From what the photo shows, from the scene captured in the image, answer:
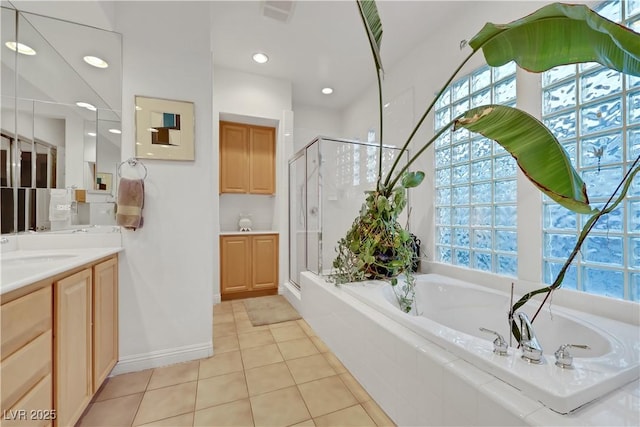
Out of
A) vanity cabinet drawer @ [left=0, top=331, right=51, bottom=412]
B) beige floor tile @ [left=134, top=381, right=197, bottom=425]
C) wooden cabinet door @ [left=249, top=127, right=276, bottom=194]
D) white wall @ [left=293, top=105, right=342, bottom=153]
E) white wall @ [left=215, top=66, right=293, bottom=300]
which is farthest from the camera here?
white wall @ [left=293, top=105, right=342, bottom=153]

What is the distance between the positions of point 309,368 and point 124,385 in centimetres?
116

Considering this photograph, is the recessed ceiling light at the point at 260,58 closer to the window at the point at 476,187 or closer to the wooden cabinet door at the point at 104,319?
the window at the point at 476,187

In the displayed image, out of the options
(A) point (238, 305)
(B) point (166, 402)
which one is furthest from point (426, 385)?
(A) point (238, 305)

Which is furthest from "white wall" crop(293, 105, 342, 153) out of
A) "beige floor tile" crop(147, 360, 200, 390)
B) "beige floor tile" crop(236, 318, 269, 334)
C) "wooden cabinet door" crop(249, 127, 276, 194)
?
"beige floor tile" crop(147, 360, 200, 390)

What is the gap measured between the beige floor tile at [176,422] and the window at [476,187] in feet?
7.10

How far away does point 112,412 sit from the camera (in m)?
1.36

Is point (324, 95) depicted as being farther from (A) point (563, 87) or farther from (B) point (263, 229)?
(A) point (563, 87)

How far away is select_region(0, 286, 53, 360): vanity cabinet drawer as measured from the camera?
Result: 74 centimetres

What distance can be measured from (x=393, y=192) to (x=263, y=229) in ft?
7.44

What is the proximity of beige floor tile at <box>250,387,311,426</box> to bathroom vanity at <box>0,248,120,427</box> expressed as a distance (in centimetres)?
81

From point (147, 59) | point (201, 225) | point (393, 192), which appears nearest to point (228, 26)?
point (147, 59)

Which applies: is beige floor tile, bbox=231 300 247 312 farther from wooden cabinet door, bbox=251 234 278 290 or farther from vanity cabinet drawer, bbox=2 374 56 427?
vanity cabinet drawer, bbox=2 374 56 427

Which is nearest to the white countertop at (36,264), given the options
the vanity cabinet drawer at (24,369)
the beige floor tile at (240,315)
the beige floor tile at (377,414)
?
the vanity cabinet drawer at (24,369)

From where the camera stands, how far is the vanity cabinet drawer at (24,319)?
0.74 meters
